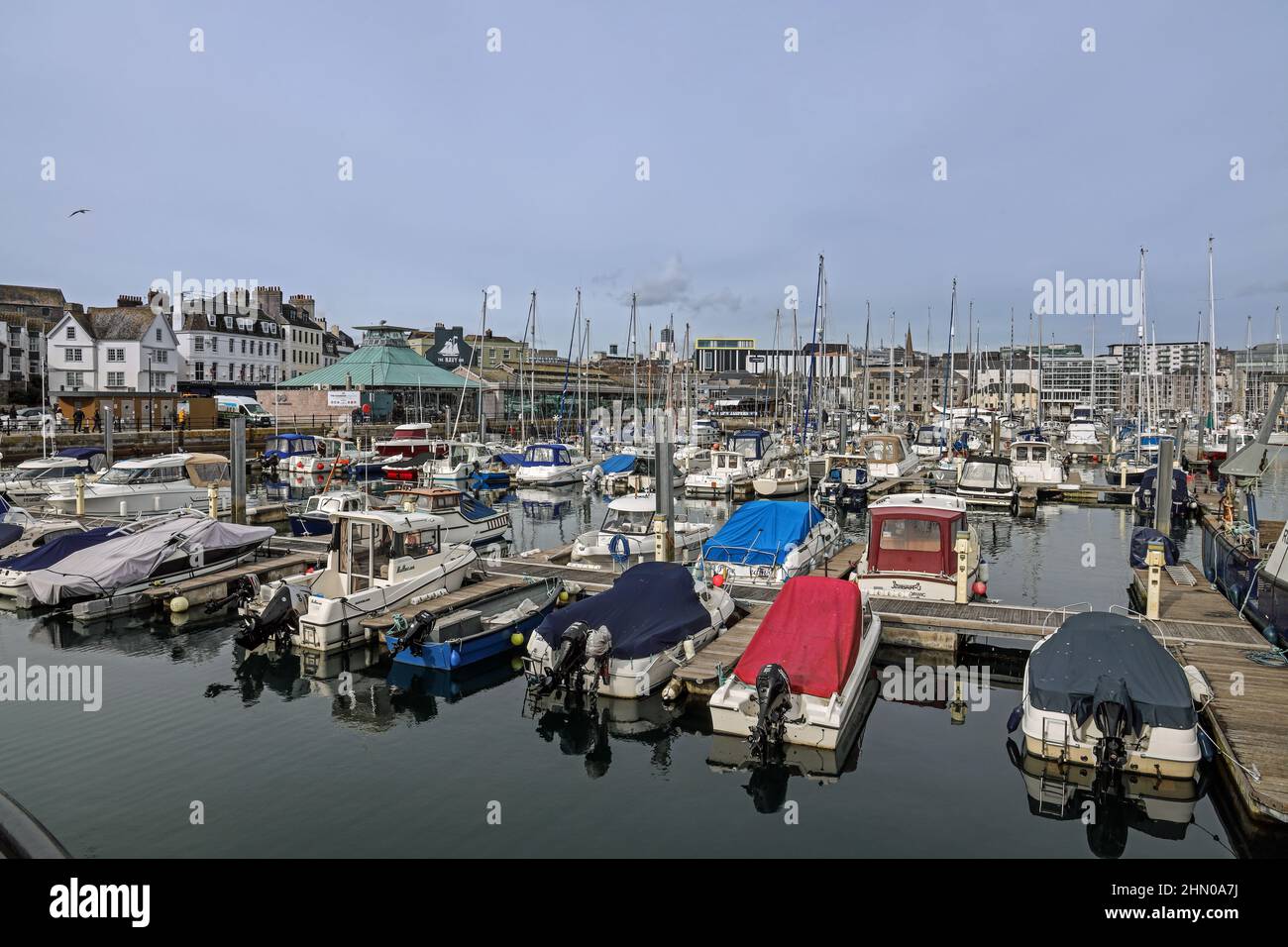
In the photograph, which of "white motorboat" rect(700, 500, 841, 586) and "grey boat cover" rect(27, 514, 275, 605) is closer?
"grey boat cover" rect(27, 514, 275, 605)

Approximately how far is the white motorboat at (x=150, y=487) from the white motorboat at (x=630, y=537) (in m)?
19.5

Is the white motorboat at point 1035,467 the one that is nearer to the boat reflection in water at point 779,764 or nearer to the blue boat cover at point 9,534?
the boat reflection in water at point 779,764

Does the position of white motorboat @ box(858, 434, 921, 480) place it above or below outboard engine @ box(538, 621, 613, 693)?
above

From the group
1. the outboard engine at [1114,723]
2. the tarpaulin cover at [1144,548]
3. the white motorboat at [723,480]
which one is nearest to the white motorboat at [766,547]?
the tarpaulin cover at [1144,548]

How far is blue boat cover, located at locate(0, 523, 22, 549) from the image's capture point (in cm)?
2848

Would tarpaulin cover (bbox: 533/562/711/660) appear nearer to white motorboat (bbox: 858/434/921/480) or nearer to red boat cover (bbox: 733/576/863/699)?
red boat cover (bbox: 733/576/863/699)

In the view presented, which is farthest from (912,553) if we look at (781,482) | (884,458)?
(884,458)

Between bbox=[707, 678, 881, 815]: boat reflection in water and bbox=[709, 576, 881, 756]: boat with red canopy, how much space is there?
0.16m

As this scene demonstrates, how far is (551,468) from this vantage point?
59.2 m

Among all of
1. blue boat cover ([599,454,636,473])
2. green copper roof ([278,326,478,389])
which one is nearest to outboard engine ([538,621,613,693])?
blue boat cover ([599,454,636,473])

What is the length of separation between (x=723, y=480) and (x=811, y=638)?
3696 centimetres

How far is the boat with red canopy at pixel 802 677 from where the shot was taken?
15.0m

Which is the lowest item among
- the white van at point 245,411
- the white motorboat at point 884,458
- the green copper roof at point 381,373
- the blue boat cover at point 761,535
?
the blue boat cover at point 761,535

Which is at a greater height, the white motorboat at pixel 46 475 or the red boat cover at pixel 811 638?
the white motorboat at pixel 46 475
